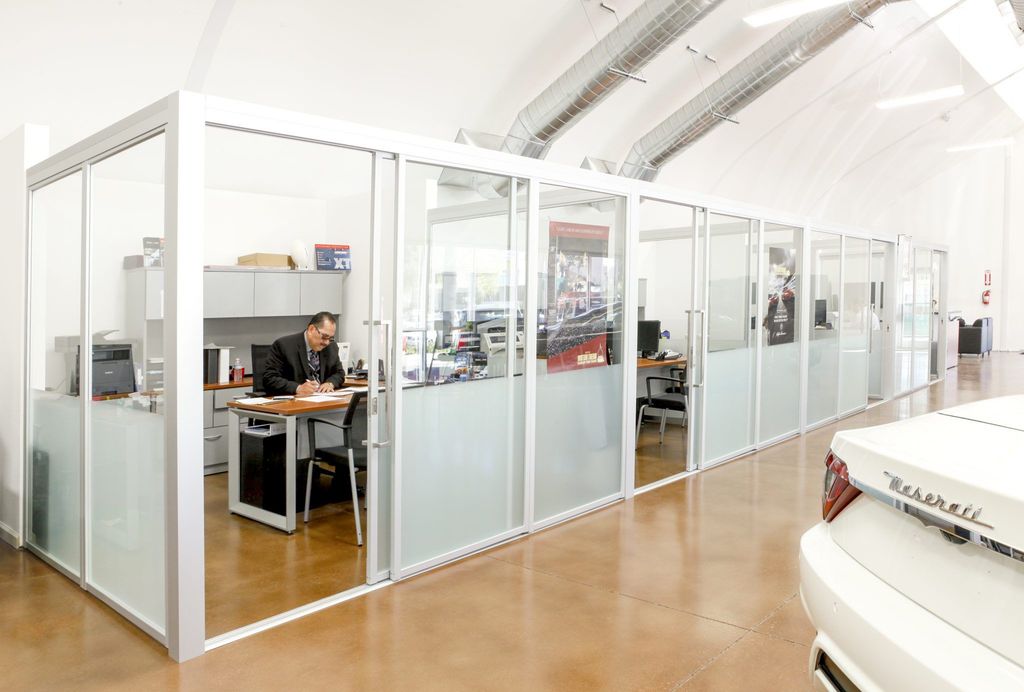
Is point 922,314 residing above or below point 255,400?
above

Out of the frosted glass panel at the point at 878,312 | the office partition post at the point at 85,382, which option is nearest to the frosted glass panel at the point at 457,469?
the office partition post at the point at 85,382

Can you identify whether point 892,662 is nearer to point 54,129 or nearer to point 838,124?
point 54,129

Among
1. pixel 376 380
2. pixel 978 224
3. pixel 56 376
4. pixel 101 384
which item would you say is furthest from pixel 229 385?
pixel 978 224

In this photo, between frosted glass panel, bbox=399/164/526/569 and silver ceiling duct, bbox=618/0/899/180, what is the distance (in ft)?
16.2

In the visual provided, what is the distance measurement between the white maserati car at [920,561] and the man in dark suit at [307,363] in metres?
4.25

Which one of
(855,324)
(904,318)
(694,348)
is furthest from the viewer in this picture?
(904,318)

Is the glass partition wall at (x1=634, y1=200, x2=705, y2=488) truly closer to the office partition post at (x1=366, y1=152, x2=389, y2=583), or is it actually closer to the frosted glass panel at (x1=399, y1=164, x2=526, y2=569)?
the frosted glass panel at (x1=399, y1=164, x2=526, y2=569)

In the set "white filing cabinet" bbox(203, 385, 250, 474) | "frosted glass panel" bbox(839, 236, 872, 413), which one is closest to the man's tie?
"white filing cabinet" bbox(203, 385, 250, 474)

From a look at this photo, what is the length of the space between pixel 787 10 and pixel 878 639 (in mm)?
5520

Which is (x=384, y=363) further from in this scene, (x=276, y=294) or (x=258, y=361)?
(x=276, y=294)

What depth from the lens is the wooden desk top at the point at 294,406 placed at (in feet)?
15.6

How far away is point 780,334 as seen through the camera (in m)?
7.42

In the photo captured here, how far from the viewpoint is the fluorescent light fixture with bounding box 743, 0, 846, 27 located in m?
5.69

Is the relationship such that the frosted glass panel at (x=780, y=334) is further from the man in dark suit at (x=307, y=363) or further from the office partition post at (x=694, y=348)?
the man in dark suit at (x=307, y=363)
